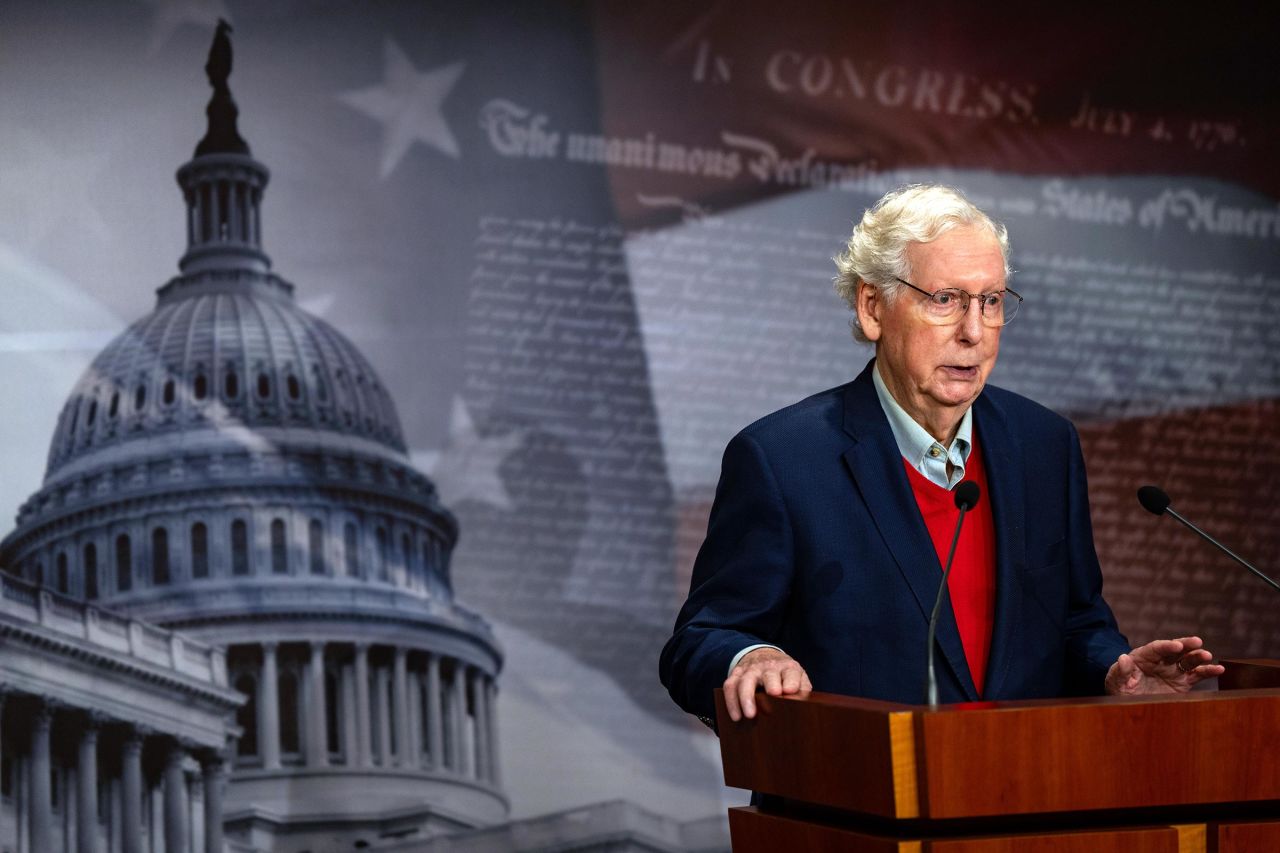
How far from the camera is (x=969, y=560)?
220 centimetres

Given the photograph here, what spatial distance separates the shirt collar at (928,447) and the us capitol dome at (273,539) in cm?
442

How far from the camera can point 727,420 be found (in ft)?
23.4

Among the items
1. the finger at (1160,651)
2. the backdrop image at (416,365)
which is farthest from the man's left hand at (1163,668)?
the backdrop image at (416,365)

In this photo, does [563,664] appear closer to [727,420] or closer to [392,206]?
[727,420]

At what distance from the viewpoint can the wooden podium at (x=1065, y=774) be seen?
5.06 feet

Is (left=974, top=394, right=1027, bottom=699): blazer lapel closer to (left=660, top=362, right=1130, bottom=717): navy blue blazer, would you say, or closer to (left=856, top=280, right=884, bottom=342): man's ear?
(left=660, top=362, right=1130, bottom=717): navy blue blazer

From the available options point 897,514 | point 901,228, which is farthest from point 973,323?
point 897,514

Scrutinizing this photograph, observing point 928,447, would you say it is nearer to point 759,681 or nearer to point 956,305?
point 956,305

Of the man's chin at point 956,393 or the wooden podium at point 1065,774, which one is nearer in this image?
the wooden podium at point 1065,774

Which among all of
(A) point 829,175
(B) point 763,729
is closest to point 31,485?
(A) point 829,175

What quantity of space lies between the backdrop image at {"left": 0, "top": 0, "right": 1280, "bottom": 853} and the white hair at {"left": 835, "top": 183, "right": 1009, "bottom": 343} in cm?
456

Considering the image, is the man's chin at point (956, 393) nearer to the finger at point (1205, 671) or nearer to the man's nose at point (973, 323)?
the man's nose at point (973, 323)

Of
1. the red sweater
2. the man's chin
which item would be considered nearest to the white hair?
the man's chin

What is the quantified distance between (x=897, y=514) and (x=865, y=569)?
0.09 metres
